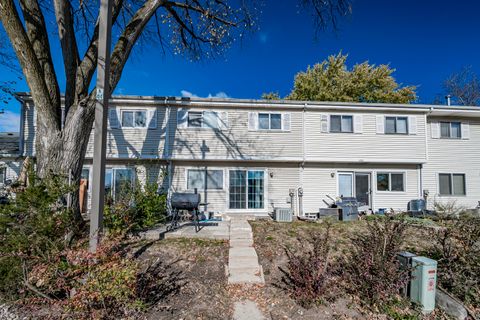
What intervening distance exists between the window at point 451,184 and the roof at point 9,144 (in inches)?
775

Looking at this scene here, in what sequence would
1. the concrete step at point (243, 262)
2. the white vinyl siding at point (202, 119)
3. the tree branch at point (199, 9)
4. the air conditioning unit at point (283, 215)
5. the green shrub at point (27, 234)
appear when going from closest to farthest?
the green shrub at point (27, 234), the concrete step at point (243, 262), the tree branch at point (199, 9), the air conditioning unit at point (283, 215), the white vinyl siding at point (202, 119)

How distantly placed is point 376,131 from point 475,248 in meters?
7.78

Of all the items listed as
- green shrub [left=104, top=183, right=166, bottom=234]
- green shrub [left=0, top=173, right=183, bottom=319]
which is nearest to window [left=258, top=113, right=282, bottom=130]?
green shrub [left=104, top=183, right=166, bottom=234]

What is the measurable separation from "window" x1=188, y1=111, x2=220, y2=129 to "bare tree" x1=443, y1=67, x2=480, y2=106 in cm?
2856

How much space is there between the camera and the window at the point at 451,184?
1162 cm

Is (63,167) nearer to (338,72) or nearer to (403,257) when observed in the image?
(403,257)

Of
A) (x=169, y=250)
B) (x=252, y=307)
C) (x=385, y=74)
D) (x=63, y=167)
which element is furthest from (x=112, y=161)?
(x=385, y=74)

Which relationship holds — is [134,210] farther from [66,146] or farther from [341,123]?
[341,123]

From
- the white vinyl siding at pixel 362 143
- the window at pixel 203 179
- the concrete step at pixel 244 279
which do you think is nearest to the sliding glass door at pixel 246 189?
Answer: the window at pixel 203 179

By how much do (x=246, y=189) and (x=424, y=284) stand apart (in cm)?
753

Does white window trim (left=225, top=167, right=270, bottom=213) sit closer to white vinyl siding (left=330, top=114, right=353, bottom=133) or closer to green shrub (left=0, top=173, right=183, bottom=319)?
white vinyl siding (left=330, top=114, right=353, bottom=133)

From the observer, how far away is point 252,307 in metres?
3.48

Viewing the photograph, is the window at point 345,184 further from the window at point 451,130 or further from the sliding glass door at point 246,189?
the window at point 451,130

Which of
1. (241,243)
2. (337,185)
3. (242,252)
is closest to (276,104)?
(337,185)
